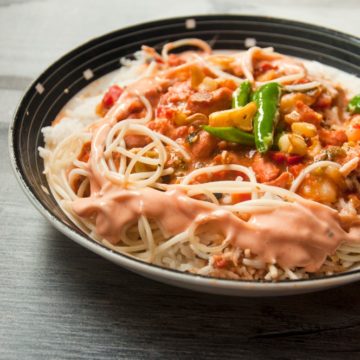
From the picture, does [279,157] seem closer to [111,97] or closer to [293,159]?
[293,159]

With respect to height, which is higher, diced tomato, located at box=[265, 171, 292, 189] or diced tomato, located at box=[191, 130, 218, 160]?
diced tomato, located at box=[191, 130, 218, 160]

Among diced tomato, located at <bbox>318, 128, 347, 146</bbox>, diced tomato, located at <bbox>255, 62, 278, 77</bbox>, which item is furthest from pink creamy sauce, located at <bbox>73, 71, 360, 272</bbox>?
diced tomato, located at <bbox>255, 62, 278, 77</bbox>

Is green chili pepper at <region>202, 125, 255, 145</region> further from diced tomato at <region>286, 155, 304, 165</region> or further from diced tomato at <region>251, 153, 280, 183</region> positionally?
diced tomato at <region>286, 155, 304, 165</region>

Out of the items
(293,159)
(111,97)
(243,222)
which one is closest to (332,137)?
(293,159)

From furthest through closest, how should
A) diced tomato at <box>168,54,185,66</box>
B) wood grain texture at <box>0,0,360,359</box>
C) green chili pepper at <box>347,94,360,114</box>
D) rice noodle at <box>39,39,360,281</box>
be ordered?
diced tomato at <box>168,54,185,66</box>
green chili pepper at <box>347,94,360,114</box>
rice noodle at <box>39,39,360,281</box>
wood grain texture at <box>0,0,360,359</box>

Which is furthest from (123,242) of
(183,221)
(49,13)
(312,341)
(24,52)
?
(49,13)

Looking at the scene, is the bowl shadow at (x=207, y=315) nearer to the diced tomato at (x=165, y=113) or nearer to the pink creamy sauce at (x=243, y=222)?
the pink creamy sauce at (x=243, y=222)
